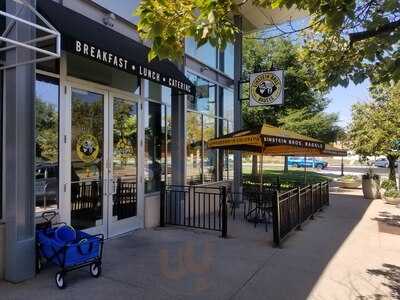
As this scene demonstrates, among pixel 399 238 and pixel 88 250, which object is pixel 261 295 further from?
pixel 399 238

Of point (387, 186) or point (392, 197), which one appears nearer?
point (392, 197)

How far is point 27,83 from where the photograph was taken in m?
5.29

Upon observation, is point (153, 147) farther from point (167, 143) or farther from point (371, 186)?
point (371, 186)

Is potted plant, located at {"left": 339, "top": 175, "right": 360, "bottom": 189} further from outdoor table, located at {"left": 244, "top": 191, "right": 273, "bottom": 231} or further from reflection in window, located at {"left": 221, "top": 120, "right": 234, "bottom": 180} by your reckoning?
outdoor table, located at {"left": 244, "top": 191, "right": 273, "bottom": 231}

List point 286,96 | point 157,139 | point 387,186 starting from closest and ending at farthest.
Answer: point 157,139
point 387,186
point 286,96

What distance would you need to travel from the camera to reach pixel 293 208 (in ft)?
29.3

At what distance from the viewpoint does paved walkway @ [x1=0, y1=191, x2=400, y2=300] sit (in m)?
5.10

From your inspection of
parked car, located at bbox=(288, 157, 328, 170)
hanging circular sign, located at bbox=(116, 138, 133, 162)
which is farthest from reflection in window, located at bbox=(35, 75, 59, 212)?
parked car, located at bbox=(288, 157, 328, 170)

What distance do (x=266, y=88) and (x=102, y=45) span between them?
649 centimetres

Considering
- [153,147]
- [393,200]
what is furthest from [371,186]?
[153,147]

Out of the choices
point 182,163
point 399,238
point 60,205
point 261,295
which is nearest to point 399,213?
point 399,238

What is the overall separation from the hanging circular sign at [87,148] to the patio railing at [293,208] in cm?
348

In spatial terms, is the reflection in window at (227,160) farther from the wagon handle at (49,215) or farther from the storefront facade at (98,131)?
the wagon handle at (49,215)

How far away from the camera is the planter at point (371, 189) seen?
16719 millimetres
